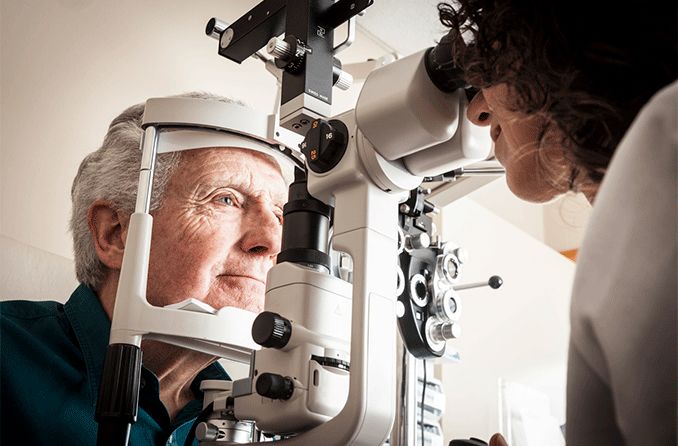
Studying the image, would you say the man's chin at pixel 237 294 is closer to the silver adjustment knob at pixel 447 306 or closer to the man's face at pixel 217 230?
the man's face at pixel 217 230

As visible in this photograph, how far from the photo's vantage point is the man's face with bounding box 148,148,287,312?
3.99 ft

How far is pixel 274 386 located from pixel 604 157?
0.44 metres

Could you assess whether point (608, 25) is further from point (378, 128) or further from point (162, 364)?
point (162, 364)

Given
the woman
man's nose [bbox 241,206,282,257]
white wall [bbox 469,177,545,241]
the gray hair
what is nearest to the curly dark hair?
the woman

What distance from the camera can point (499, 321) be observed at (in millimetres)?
2504

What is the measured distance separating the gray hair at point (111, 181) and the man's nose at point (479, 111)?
64 cm

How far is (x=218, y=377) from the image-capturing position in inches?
56.1

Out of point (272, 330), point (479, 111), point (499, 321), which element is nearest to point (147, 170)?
point (272, 330)

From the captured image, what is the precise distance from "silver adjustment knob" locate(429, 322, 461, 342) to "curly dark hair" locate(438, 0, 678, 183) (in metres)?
0.61

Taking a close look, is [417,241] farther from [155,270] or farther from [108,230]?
[108,230]

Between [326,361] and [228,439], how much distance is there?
0.20 meters

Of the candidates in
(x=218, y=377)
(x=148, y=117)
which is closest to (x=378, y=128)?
(x=148, y=117)

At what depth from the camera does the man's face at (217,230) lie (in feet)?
3.99

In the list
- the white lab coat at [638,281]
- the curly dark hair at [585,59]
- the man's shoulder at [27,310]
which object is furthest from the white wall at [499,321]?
the white lab coat at [638,281]
